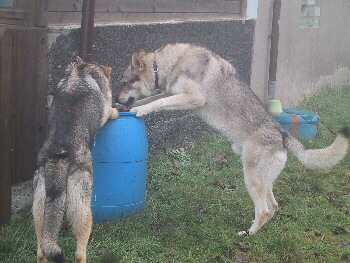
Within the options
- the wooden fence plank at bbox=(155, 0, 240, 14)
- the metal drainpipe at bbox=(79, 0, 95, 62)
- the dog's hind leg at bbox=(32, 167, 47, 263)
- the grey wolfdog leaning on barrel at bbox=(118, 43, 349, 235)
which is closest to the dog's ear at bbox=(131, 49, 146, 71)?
the grey wolfdog leaning on barrel at bbox=(118, 43, 349, 235)

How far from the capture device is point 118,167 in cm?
519

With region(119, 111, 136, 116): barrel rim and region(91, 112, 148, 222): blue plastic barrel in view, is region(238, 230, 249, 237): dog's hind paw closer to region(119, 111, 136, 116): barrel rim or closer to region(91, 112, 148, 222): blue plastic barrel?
region(91, 112, 148, 222): blue plastic barrel

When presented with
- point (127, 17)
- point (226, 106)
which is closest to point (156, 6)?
point (127, 17)

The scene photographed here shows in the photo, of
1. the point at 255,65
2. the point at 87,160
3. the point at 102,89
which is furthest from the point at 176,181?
the point at 255,65

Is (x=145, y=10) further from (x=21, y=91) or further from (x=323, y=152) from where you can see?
(x=323, y=152)

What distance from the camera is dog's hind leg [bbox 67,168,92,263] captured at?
4.09m

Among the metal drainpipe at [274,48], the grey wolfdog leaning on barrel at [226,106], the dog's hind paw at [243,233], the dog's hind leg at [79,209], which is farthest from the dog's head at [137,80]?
the metal drainpipe at [274,48]

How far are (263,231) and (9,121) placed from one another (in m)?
2.72

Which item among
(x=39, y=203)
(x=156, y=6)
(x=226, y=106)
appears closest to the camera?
(x=39, y=203)

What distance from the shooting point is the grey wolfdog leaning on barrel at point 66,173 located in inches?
153

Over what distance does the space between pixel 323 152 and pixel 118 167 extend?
6.80ft

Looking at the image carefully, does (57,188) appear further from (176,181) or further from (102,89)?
(176,181)

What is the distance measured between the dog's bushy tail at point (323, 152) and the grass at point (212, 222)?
0.71m

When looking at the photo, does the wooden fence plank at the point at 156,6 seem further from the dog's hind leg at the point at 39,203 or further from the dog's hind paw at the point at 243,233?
the dog's hind paw at the point at 243,233
